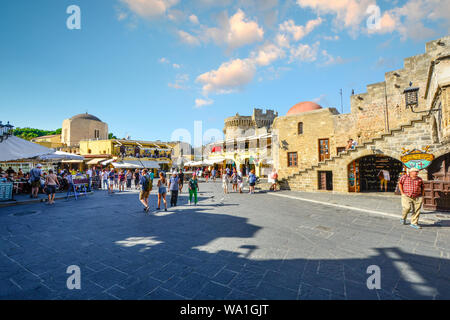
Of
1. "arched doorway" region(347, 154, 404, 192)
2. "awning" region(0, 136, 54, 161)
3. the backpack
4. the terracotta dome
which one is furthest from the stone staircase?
"awning" region(0, 136, 54, 161)

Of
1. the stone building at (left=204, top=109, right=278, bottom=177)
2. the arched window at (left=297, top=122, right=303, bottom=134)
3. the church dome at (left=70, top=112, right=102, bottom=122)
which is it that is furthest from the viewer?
the church dome at (left=70, top=112, right=102, bottom=122)

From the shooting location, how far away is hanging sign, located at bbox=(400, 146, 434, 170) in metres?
9.58

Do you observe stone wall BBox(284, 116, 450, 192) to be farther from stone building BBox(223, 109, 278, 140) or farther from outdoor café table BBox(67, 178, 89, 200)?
stone building BBox(223, 109, 278, 140)

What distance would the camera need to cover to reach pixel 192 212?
8.16m

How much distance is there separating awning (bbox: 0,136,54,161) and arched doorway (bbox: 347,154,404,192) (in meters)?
18.5

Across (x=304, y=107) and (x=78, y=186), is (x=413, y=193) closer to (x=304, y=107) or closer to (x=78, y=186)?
(x=78, y=186)

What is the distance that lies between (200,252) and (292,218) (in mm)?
4016

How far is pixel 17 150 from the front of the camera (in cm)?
1045

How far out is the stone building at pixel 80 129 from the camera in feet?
156

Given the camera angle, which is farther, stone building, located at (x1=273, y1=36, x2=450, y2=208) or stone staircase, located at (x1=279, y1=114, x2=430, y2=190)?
stone staircase, located at (x1=279, y1=114, x2=430, y2=190)

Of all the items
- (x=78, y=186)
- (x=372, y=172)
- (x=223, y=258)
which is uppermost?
(x=372, y=172)

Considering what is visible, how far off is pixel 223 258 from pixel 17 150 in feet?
41.2

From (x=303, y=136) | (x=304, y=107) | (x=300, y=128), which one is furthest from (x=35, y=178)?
(x=304, y=107)

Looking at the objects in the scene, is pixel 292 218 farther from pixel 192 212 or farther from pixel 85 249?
pixel 85 249
